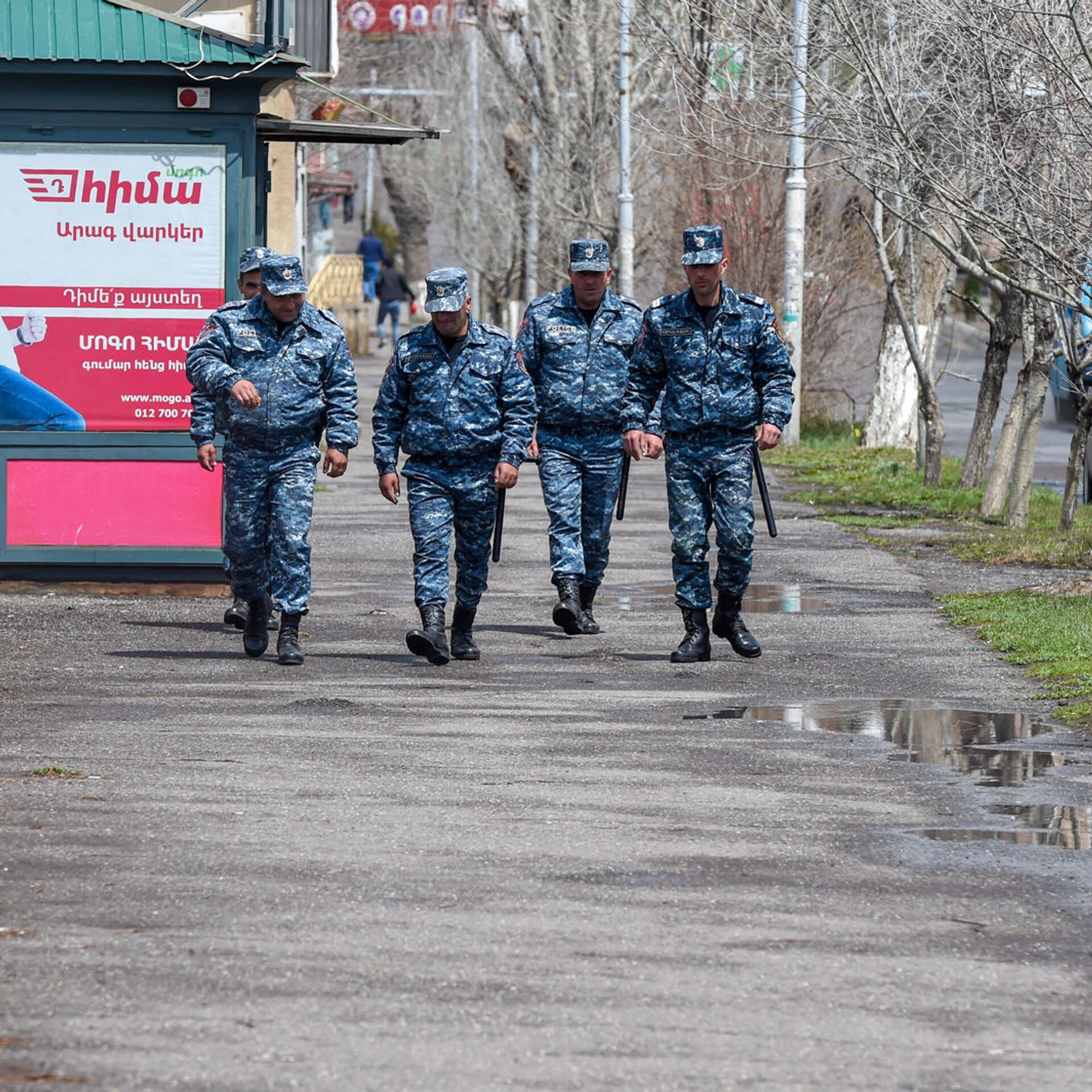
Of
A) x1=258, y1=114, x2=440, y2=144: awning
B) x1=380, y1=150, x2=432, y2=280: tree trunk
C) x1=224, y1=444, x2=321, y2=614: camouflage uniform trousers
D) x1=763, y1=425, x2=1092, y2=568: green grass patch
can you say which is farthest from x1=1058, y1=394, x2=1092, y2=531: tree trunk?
x1=380, y1=150, x2=432, y2=280: tree trunk

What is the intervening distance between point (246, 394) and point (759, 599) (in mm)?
4076

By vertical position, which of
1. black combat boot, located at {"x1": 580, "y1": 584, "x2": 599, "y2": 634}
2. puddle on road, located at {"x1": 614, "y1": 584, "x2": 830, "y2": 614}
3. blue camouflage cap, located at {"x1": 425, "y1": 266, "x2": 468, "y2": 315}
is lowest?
puddle on road, located at {"x1": 614, "y1": 584, "x2": 830, "y2": 614}

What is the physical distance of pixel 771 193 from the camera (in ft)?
91.5

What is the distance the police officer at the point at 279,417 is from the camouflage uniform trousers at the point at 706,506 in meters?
1.54

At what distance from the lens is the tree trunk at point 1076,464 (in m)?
14.7

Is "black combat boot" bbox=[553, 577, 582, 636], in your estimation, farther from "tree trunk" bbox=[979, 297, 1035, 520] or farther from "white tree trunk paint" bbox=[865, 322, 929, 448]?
"white tree trunk paint" bbox=[865, 322, 929, 448]

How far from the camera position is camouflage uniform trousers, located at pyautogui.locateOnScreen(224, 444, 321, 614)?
10352 mm

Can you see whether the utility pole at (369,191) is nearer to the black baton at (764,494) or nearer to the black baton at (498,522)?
A: the black baton at (498,522)

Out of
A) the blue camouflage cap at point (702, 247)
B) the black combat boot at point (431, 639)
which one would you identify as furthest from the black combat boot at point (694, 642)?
the blue camouflage cap at point (702, 247)

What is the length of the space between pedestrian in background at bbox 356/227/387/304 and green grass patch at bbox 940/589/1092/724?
144 ft

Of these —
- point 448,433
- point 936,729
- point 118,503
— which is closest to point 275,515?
point 448,433

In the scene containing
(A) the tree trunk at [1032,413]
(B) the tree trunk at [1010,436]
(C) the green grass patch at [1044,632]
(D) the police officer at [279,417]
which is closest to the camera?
(C) the green grass patch at [1044,632]

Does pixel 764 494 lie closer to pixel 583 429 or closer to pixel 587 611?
pixel 583 429

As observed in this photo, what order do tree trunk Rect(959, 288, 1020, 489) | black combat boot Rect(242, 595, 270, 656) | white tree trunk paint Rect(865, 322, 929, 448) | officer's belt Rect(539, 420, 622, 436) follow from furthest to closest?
1. white tree trunk paint Rect(865, 322, 929, 448)
2. tree trunk Rect(959, 288, 1020, 489)
3. officer's belt Rect(539, 420, 622, 436)
4. black combat boot Rect(242, 595, 270, 656)
